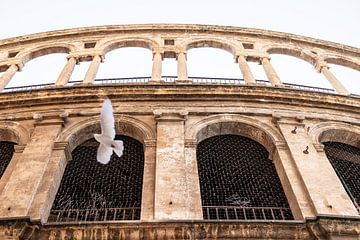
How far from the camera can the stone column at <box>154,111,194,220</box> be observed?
714 cm

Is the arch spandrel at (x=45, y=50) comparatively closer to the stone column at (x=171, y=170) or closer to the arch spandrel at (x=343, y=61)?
the stone column at (x=171, y=170)

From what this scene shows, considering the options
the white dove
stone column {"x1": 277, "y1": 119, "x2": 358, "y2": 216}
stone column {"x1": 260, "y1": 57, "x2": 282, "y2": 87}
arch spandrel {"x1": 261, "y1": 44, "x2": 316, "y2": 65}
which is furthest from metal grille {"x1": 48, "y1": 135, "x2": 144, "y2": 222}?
arch spandrel {"x1": 261, "y1": 44, "x2": 316, "y2": 65}

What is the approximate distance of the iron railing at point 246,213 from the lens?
7.66m

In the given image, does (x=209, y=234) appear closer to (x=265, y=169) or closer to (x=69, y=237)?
(x=69, y=237)

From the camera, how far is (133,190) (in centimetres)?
848

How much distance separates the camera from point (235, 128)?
9953mm

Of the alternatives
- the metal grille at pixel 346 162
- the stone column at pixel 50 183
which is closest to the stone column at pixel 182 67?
the stone column at pixel 50 183

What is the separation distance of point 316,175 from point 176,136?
10.2 feet

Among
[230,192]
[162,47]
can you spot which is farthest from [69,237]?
[162,47]

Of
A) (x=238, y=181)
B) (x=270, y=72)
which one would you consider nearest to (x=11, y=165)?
A: (x=238, y=181)

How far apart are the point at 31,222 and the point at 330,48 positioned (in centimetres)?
1285

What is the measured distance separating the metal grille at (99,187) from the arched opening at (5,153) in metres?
1.57

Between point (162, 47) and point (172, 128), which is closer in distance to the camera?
point (172, 128)

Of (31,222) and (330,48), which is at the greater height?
(330,48)
